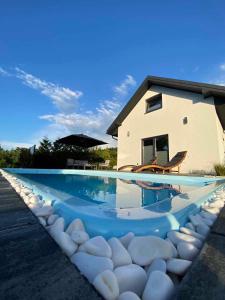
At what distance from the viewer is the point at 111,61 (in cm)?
1398

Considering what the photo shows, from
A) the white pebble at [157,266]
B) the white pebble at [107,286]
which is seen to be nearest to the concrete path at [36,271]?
the white pebble at [107,286]

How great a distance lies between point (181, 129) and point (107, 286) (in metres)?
9.53

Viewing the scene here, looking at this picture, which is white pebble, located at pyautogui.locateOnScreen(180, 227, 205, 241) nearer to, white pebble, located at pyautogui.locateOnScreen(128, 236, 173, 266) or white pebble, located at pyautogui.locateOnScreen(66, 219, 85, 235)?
white pebble, located at pyautogui.locateOnScreen(128, 236, 173, 266)

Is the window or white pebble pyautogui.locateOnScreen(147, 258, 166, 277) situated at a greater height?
the window

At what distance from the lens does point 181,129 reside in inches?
372

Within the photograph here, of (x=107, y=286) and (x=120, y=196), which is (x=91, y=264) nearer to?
(x=107, y=286)

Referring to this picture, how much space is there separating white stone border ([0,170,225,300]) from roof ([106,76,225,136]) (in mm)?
7935

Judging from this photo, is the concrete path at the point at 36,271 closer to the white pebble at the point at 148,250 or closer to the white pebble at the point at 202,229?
the white pebble at the point at 148,250

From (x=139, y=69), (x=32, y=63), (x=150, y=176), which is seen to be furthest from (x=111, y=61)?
(x=150, y=176)

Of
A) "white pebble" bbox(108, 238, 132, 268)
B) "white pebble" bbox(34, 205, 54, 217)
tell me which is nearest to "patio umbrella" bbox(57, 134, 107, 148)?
"white pebble" bbox(34, 205, 54, 217)

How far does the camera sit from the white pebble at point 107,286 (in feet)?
2.40

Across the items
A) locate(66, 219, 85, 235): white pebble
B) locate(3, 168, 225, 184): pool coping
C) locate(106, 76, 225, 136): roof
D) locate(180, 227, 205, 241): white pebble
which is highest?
locate(106, 76, 225, 136): roof

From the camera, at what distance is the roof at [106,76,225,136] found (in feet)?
26.1

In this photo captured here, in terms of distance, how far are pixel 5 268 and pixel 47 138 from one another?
46.9ft
